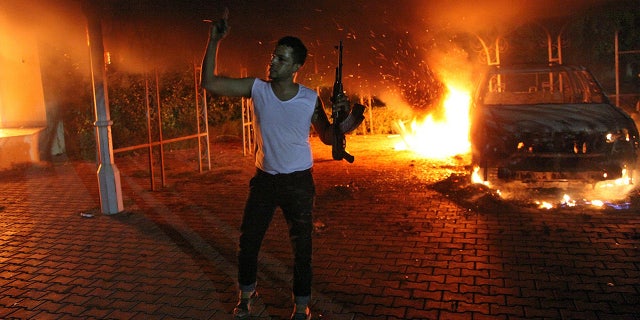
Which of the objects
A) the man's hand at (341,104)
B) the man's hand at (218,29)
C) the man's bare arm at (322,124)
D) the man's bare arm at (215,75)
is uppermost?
the man's hand at (218,29)

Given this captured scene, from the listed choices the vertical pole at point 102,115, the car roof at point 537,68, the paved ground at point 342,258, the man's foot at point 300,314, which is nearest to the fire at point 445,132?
the car roof at point 537,68

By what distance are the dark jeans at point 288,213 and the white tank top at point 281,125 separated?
3.1 inches

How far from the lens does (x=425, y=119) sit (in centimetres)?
1283

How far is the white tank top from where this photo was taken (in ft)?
11.7

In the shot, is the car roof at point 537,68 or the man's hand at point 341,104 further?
the car roof at point 537,68

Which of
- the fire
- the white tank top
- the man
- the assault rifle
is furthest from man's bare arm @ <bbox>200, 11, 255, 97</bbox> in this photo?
the fire

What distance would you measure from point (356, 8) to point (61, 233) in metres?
7.34

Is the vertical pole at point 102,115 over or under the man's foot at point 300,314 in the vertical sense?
over

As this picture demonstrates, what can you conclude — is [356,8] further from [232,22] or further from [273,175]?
[273,175]

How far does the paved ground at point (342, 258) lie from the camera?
4098 mm

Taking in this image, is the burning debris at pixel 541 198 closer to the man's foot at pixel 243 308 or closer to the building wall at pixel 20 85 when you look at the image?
the man's foot at pixel 243 308

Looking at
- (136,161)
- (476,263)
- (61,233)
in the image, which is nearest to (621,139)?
(476,263)

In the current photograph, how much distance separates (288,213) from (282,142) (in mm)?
470

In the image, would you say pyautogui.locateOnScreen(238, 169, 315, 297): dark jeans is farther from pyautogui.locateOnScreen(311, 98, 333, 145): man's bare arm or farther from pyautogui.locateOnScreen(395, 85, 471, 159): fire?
pyautogui.locateOnScreen(395, 85, 471, 159): fire
